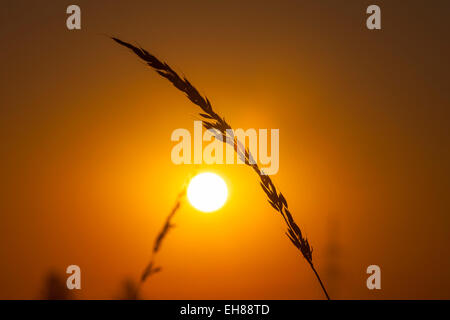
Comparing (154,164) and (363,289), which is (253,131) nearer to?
(154,164)

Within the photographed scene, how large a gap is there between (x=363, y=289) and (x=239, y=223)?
1.83ft

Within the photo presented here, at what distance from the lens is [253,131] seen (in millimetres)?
1388

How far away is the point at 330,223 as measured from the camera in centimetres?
139

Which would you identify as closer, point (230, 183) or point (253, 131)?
point (253, 131)
